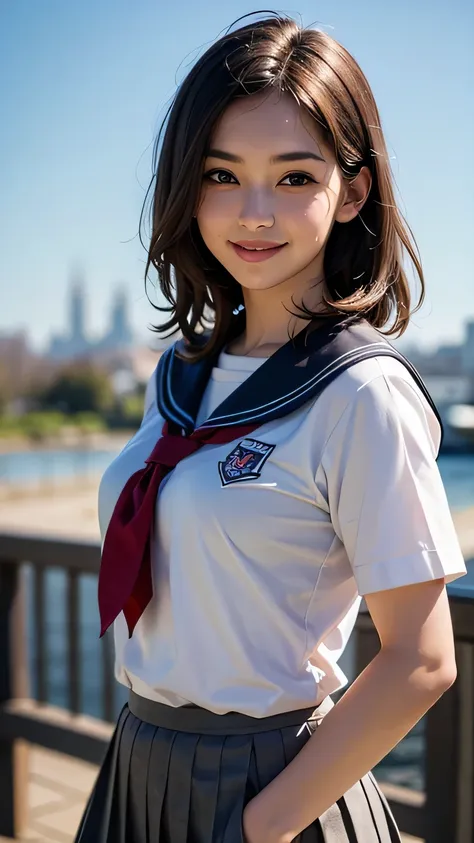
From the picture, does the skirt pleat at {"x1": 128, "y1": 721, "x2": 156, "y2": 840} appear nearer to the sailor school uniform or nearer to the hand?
the sailor school uniform

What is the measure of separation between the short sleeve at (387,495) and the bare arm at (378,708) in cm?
3

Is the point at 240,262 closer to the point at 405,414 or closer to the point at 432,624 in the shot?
the point at 405,414

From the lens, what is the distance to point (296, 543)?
38.6 inches

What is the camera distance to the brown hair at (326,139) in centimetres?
105

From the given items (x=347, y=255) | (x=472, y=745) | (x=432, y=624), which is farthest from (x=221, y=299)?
(x=472, y=745)

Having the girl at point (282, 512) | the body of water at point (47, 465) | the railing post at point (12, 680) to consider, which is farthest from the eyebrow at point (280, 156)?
the body of water at point (47, 465)

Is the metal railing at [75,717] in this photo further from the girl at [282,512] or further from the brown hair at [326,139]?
the brown hair at [326,139]

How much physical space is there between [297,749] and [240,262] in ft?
1.98

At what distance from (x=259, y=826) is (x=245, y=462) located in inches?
15.7

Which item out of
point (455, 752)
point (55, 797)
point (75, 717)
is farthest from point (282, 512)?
point (55, 797)

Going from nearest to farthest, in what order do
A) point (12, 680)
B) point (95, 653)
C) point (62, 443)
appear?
1. point (12, 680)
2. point (95, 653)
3. point (62, 443)

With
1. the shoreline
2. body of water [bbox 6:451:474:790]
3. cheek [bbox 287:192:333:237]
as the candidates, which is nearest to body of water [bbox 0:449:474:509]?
the shoreline

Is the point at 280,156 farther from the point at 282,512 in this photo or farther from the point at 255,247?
the point at 282,512

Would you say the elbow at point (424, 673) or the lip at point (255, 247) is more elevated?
the lip at point (255, 247)
